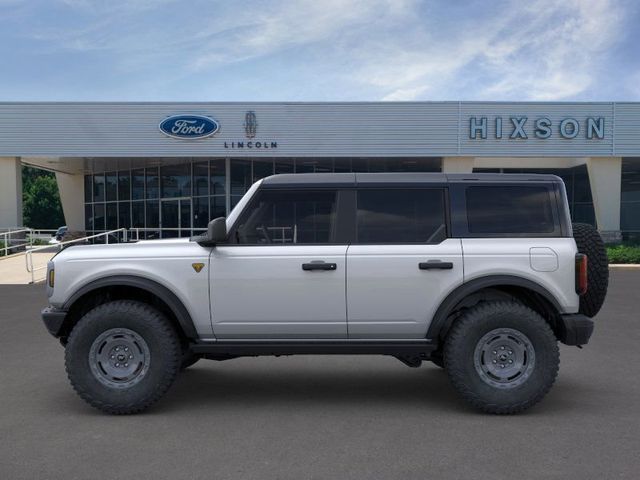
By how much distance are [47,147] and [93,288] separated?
22028mm

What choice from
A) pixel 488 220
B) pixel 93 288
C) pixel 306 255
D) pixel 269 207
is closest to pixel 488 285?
pixel 488 220

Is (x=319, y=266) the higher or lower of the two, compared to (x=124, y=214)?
lower

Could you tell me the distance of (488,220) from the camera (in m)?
4.99

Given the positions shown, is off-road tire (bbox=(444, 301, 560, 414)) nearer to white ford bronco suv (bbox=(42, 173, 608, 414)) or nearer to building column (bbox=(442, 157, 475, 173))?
white ford bronco suv (bbox=(42, 173, 608, 414))

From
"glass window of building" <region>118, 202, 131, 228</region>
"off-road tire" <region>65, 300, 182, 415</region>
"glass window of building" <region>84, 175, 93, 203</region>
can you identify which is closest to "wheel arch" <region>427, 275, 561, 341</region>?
"off-road tire" <region>65, 300, 182, 415</region>

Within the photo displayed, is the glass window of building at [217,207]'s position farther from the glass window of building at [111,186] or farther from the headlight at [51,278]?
the headlight at [51,278]

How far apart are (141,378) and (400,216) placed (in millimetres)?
2611

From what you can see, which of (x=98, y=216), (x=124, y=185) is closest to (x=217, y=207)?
(x=124, y=185)

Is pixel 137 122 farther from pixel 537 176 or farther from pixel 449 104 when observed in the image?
pixel 537 176

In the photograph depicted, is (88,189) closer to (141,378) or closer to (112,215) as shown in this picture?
(112,215)

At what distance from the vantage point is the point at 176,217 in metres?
28.2

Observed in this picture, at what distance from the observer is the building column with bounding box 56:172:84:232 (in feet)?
102

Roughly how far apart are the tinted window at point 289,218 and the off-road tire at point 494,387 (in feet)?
4.74

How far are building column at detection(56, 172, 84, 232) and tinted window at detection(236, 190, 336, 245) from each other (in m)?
29.1
